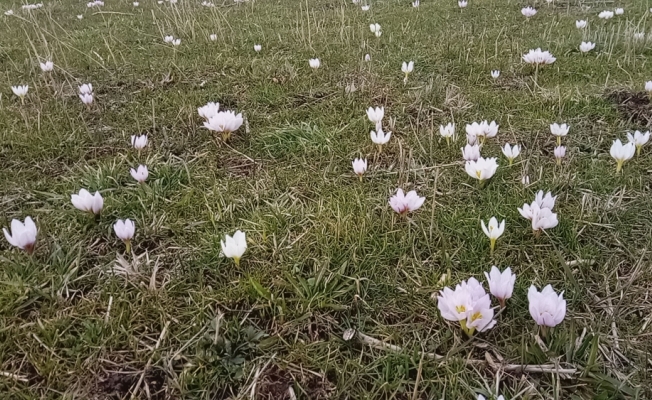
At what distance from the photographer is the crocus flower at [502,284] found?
1.61m

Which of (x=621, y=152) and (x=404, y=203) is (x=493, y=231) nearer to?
(x=404, y=203)

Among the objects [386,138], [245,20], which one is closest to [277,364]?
[386,138]

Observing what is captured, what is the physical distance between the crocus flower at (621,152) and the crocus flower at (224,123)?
2.00 meters

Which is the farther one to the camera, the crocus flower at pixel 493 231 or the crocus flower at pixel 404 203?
the crocus flower at pixel 404 203

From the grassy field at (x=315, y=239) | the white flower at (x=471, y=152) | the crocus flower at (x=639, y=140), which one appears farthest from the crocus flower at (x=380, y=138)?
the crocus flower at (x=639, y=140)

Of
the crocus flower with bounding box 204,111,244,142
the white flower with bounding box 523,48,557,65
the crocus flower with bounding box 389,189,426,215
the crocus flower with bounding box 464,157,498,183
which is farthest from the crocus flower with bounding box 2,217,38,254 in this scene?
the white flower with bounding box 523,48,557,65

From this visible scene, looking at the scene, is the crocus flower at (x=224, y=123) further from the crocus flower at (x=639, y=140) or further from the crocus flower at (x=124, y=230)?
the crocus flower at (x=639, y=140)

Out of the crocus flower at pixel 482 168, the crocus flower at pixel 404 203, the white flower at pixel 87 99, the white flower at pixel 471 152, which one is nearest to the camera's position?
the crocus flower at pixel 404 203

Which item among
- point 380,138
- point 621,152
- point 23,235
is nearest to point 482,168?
point 380,138

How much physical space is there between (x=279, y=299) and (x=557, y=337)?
0.92m

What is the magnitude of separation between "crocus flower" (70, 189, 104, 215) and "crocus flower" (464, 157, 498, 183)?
1705mm

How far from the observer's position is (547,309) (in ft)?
4.90

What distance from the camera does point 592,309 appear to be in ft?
5.66

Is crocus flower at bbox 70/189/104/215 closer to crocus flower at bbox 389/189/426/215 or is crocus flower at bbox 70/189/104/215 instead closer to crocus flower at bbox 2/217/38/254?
crocus flower at bbox 2/217/38/254
